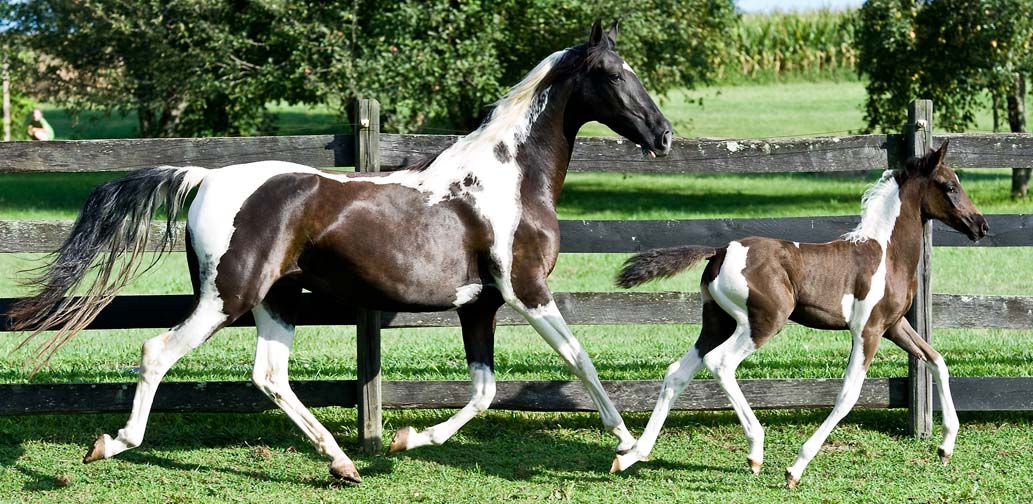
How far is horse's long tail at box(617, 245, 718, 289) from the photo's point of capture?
553 cm

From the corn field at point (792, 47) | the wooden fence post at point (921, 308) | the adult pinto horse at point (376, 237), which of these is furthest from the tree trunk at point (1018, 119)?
the corn field at point (792, 47)

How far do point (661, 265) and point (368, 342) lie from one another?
171 centimetres

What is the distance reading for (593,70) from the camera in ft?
17.9

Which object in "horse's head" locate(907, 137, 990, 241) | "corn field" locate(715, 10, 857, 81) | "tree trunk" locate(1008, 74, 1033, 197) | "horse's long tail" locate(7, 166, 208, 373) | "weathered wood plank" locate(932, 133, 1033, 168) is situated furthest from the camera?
"corn field" locate(715, 10, 857, 81)

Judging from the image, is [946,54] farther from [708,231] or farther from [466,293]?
[466,293]

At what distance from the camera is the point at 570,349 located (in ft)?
17.7

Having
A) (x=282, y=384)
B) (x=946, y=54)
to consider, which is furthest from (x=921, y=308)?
(x=946, y=54)

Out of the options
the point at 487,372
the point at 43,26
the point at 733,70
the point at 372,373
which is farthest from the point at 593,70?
the point at 733,70

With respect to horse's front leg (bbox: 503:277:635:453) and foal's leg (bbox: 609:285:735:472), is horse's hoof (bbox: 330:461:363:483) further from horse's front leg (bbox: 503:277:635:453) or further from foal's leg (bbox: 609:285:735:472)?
foal's leg (bbox: 609:285:735:472)

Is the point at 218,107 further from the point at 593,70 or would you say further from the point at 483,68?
the point at 593,70

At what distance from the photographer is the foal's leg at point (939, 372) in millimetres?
5766

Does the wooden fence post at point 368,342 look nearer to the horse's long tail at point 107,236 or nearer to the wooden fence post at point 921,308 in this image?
the horse's long tail at point 107,236

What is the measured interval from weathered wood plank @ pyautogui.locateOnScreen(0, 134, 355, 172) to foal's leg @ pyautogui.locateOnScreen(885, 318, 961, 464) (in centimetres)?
321

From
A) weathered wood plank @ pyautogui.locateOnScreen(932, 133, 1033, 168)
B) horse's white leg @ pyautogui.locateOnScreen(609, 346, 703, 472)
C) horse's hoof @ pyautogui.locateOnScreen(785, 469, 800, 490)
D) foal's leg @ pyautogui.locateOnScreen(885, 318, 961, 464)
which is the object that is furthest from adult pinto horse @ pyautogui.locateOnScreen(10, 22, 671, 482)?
weathered wood plank @ pyautogui.locateOnScreen(932, 133, 1033, 168)
